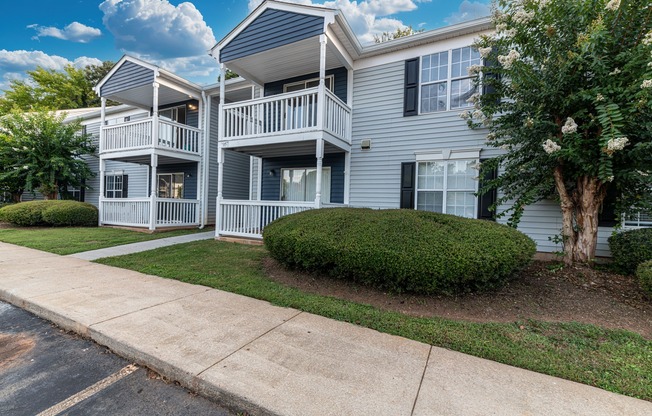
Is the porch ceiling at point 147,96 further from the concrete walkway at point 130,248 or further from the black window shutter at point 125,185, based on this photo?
the concrete walkway at point 130,248

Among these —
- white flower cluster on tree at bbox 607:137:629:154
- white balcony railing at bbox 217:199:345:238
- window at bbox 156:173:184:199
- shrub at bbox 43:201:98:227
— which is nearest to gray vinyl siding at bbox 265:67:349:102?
white balcony railing at bbox 217:199:345:238

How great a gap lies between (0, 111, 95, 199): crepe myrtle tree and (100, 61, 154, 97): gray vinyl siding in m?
4.26

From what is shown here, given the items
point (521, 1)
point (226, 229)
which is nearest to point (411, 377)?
point (521, 1)

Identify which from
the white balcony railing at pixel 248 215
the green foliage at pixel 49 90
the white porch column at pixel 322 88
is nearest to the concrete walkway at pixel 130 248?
the white balcony railing at pixel 248 215

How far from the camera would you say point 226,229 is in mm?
8469

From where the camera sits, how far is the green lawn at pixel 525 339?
232 centimetres

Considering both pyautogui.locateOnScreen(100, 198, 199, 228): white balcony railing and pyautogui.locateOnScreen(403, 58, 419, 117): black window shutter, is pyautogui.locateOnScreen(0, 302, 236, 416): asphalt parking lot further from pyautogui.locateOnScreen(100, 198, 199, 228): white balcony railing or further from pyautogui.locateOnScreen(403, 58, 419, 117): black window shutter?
pyautogui.locateOnScreen(100, 198, 199, 228): white balcony railing

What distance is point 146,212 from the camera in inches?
411

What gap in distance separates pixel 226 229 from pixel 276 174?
2.52 metres

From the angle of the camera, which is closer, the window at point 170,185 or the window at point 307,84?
the window at point 307,84

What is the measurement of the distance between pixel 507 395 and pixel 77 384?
322 cm

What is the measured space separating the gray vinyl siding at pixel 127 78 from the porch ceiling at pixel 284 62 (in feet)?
13.1

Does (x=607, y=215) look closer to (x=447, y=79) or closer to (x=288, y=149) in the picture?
(x=447, y=79)

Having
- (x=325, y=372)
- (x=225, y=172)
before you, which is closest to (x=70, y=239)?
(x=225, y=172)
